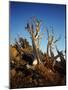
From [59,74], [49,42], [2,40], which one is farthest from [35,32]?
[59,74]

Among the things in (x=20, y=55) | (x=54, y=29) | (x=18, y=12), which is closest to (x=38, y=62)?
(x=20, y=55)

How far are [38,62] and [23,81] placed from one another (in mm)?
221

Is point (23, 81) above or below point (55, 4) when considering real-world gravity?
below

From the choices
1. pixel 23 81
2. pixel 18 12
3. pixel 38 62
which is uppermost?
pixel 18 12

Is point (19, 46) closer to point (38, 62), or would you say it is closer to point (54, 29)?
point (38, 62)

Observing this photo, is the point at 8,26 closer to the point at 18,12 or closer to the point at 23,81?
the point at 18,12

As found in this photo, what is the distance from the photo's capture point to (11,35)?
6.66 ft

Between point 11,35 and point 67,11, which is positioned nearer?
point 11,35

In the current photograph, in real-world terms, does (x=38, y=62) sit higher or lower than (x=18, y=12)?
lower

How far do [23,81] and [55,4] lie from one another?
2.56 ft

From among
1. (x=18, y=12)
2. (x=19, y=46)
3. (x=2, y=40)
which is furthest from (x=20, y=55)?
(x=18, y=12)

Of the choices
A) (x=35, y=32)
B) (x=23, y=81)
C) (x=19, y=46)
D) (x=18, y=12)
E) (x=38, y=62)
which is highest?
(x=18, y=12)

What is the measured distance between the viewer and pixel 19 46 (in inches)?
80.8

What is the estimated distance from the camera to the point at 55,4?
2.14 metres
